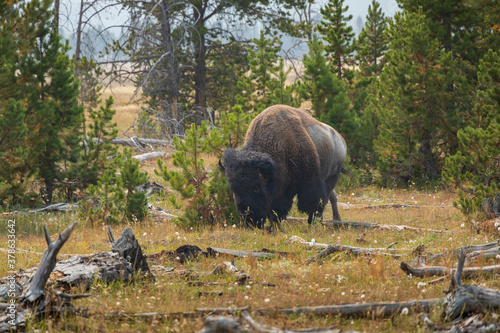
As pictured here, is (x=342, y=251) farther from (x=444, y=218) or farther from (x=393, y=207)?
(x=393, y=207)

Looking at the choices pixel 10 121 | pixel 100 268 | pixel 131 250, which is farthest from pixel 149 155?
pixel 100 268

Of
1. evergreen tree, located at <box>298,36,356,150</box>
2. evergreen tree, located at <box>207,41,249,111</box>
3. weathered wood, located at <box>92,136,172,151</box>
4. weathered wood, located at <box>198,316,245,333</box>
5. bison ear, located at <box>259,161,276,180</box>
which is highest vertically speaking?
evergreen tree, located at <box>207,41,249,111</box>

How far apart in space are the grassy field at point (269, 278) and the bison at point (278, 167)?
1.73 feet

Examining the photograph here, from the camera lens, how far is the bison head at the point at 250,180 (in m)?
8.34

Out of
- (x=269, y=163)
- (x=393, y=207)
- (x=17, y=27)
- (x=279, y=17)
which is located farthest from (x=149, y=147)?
(x=269, y=163)

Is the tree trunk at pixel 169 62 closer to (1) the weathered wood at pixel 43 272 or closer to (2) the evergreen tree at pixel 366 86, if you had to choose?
(2) the evergreen tree at pixel 366 86

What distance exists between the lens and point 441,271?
213 inches

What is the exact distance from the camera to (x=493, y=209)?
26.5ft

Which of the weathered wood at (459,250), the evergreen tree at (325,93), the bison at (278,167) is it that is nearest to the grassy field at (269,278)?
the weathered wood at (459,250)

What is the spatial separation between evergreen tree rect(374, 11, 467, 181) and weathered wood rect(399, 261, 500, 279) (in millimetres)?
11319

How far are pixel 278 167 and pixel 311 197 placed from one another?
1.05 m

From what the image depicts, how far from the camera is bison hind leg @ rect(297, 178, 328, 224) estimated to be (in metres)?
9.59

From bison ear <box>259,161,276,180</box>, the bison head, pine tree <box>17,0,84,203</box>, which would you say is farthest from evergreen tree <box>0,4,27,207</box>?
bison ear <box>259,161,276,180</box>

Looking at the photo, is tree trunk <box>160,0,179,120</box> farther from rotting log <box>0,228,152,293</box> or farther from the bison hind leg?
rotting log <box>0,228,152,293</box>
